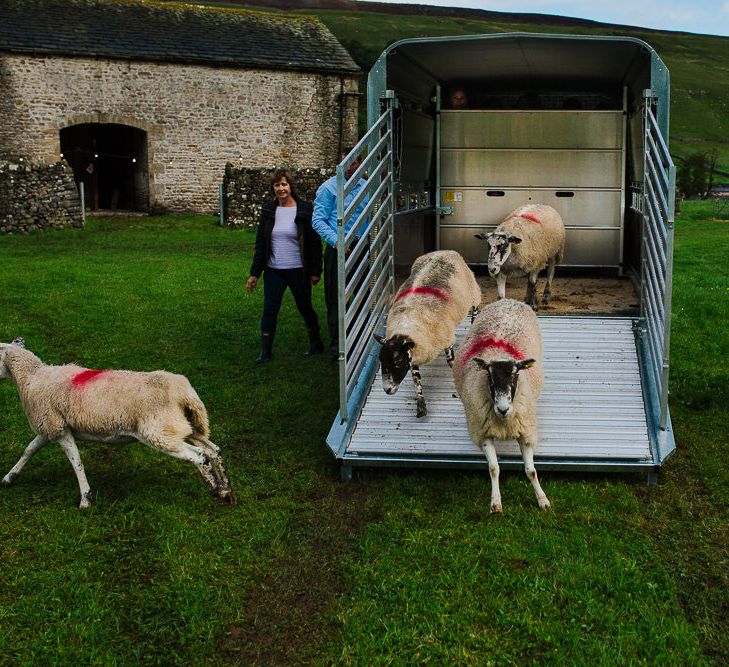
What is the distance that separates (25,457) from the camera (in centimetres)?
629

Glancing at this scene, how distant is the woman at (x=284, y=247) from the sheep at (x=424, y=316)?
64.2 inches

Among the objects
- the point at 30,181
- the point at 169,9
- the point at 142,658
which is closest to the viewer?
the point at 142,658

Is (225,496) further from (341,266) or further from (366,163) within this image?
(366,163)

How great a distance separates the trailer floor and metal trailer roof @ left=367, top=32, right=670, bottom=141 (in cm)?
212

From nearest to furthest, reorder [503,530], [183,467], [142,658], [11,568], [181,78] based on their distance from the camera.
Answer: [142,658] < [11,568] < [503,530] < [183,467] < [181,78]

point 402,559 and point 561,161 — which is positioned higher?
point 561,161

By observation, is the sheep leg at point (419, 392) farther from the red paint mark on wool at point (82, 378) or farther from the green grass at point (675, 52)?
the green grass at point (675, 52)

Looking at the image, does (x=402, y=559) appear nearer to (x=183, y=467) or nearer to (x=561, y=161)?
(x=183, y=467)

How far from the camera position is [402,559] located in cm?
528

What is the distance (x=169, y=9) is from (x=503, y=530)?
97.9 ft

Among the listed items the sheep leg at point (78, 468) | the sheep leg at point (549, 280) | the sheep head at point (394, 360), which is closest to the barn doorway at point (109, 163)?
the sheep leg at point (549, 280)

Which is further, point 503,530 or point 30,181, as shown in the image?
point 30,181

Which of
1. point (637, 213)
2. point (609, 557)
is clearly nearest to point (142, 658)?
point (609, 557)

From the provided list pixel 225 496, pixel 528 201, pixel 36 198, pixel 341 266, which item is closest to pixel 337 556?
pixel 225 496
